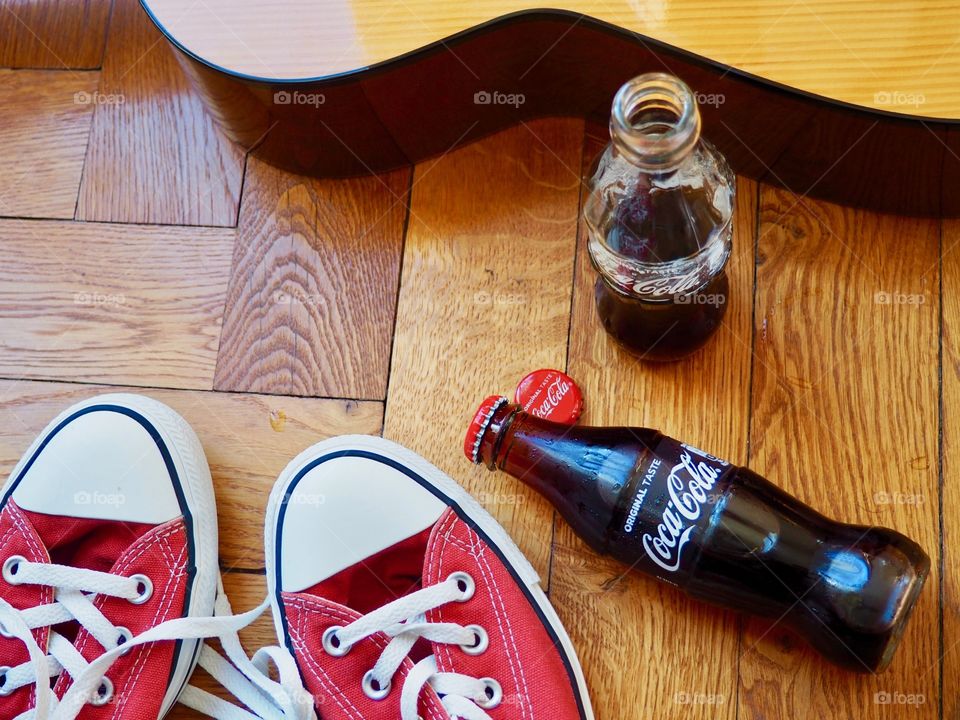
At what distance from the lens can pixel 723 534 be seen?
815mm

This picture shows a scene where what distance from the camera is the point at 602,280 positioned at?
0.93m

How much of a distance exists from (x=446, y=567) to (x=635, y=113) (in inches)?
18.8

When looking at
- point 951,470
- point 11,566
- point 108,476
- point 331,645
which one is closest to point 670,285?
point 951,470

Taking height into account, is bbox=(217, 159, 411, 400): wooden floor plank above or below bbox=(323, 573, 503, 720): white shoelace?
above


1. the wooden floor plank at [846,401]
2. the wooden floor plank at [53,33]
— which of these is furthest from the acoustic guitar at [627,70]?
the wooden floor plank at [53,33]

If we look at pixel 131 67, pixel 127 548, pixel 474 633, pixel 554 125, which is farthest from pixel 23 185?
pixel 474 633

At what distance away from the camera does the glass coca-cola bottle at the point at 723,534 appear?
0.81 m

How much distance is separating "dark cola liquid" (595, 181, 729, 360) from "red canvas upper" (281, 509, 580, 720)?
266 millimetres

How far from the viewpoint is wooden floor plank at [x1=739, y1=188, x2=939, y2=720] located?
2.98 ft

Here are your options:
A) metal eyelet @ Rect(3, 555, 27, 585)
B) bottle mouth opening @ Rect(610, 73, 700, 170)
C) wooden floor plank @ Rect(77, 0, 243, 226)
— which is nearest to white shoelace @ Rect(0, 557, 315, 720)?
metal eyelet @ Rect(3, 555, 27, 585)

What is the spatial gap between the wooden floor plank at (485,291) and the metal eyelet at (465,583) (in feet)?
0.23

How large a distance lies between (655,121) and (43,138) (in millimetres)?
791

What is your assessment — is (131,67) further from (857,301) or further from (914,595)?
(914,595)

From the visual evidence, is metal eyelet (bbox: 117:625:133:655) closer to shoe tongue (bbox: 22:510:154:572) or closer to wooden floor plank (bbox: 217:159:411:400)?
shoe tongue (bbox: 22:510:154:572)
